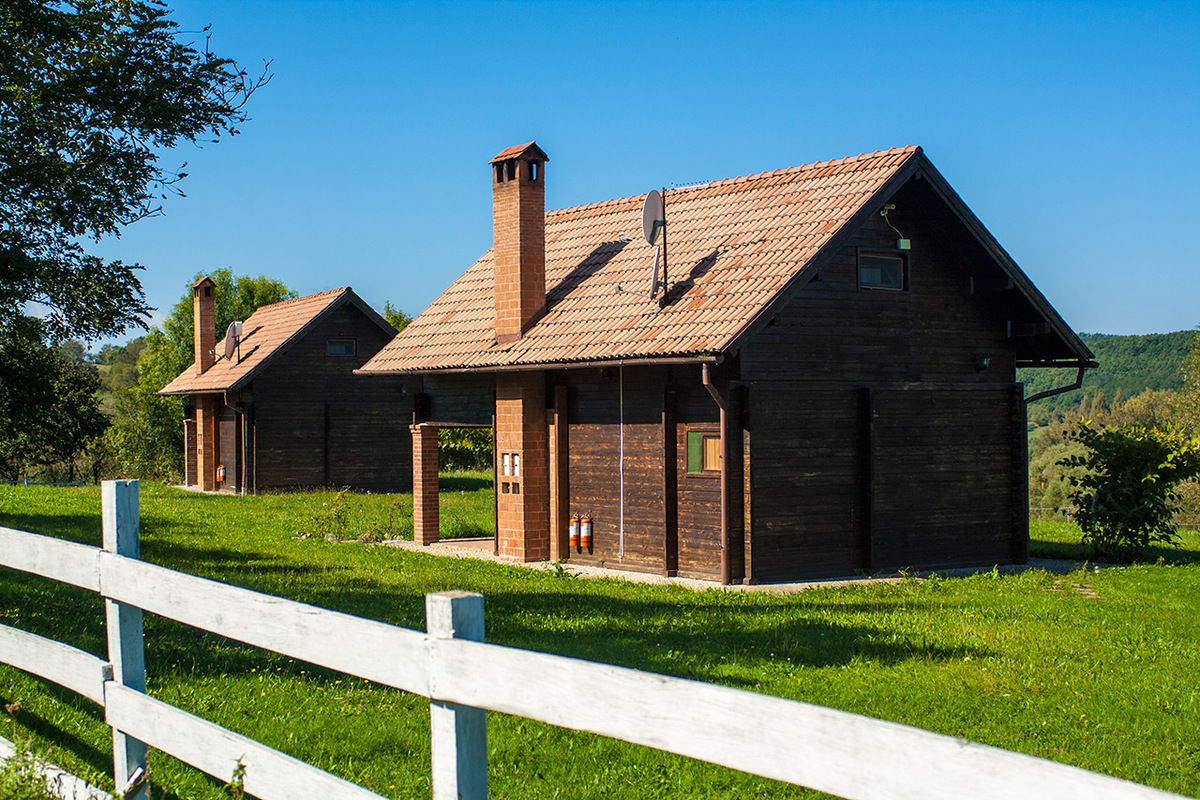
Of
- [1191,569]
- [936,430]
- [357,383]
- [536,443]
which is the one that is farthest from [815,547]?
[357,383]

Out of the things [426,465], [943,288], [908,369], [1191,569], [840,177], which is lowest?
[1191,569]

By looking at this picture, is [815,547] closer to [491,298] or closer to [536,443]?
[536,443]

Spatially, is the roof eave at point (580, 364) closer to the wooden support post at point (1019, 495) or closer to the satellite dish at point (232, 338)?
the wooden support post at point (1019, 495)

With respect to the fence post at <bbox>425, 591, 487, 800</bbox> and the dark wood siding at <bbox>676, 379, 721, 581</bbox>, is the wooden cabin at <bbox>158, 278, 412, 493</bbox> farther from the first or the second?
the fence post at <bbox>425, 591, 487, 800</bbox>

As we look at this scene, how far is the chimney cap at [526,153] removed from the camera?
1877cm

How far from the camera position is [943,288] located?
58.4 feet

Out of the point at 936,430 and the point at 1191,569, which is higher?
the point at 936,430

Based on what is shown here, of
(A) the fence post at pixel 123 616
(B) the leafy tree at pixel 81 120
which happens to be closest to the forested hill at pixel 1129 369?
(B) the leafy tree at pixel 81 120

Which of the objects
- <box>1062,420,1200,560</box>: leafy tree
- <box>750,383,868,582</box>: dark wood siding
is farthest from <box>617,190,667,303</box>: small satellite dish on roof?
<box>1062,420,1200,560</box>: leafy tree

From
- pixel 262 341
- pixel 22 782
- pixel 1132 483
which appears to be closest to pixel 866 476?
pixel 1132 483

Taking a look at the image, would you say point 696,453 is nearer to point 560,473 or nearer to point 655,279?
point 560,473

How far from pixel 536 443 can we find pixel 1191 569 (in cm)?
1052

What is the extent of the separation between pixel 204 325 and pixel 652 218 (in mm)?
24932

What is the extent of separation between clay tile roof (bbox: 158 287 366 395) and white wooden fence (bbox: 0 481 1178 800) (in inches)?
1121
